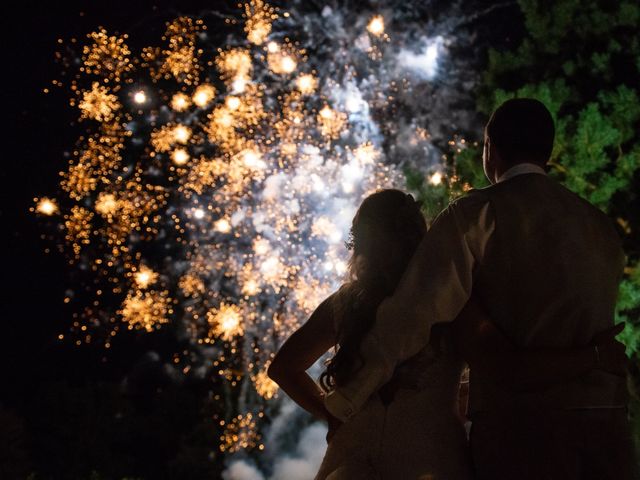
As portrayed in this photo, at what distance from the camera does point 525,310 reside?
205cm

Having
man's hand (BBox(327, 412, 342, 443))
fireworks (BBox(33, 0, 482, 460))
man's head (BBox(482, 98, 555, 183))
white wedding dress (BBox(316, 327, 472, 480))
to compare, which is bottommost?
white wedding dress (BBox(316, 327, 472, 480))

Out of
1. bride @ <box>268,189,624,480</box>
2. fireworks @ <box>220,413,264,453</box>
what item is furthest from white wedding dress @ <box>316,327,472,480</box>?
fireworks @ <box>220,413,264,453</box>

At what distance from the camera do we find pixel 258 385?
13516 millimetres

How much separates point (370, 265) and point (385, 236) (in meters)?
0.12

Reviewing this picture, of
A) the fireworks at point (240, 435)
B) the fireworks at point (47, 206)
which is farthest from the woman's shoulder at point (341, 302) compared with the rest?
the fireworks at point (240, 435)

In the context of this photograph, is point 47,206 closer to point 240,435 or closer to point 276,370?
point 240,435

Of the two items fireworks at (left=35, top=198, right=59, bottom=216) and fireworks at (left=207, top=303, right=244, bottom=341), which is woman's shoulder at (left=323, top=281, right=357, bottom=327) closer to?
fireworks at (left=207, top=303, right=244, bottom=341)

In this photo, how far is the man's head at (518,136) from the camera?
2340 mm

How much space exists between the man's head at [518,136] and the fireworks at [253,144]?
8.80 meters

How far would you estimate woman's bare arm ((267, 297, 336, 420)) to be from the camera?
2.53 meters

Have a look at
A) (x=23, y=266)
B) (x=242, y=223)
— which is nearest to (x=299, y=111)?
(x=242, y=223)

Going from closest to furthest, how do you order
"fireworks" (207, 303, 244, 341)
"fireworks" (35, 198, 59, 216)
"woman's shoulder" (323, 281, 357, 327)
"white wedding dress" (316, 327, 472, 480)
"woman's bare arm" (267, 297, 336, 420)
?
"white wedding dress" (316, 327, 472, 480) < "woman's shoulder" (323, 281, 357, 327) < "woman's bare arm" (267, 297, 336, 420) < "fireworks" (35, 198, 59, 216) < "fireworks" (207, 303, 244, 341)

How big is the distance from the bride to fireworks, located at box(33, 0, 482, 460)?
8637 mm

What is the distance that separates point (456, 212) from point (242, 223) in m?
9.90
